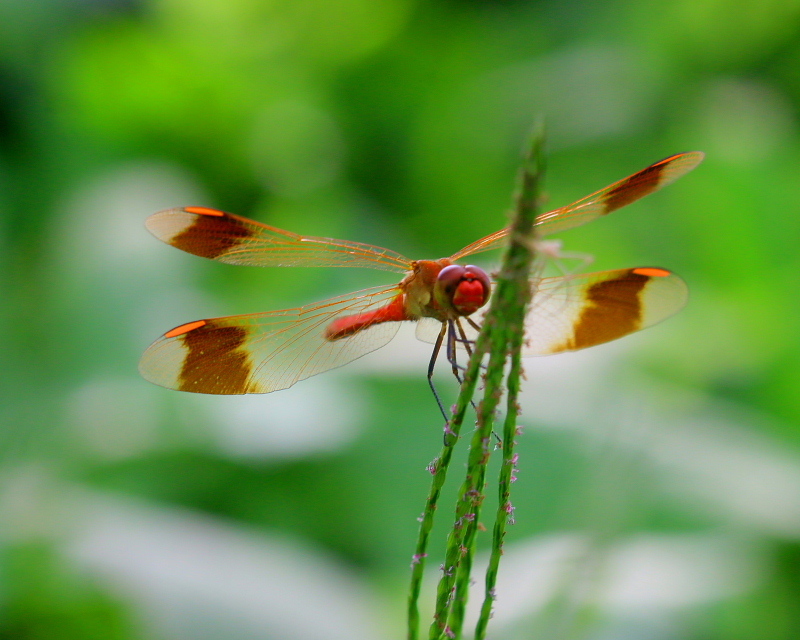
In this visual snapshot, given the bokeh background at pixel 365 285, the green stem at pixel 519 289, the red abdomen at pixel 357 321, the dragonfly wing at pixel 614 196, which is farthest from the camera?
the bokeh background at pixel 365 285

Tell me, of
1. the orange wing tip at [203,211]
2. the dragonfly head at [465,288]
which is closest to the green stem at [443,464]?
the dragonfly head at [465,288]

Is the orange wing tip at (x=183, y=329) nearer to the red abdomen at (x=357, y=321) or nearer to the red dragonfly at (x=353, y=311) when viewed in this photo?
the red dragonfly at (x=353, y=311)

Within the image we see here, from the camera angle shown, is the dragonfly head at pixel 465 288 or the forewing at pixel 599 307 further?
the forewing at pixel 599 307

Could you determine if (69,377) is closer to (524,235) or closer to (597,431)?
(597,431)

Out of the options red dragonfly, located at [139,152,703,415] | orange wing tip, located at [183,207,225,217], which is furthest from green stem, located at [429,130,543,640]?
orange wing tip, located at [183,207,225,217]

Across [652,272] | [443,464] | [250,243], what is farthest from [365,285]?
[443,464]

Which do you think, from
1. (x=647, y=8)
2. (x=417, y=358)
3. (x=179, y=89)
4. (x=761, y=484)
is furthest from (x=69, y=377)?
(x=647, y=8)

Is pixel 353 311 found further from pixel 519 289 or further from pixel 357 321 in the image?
pixel 519 289
